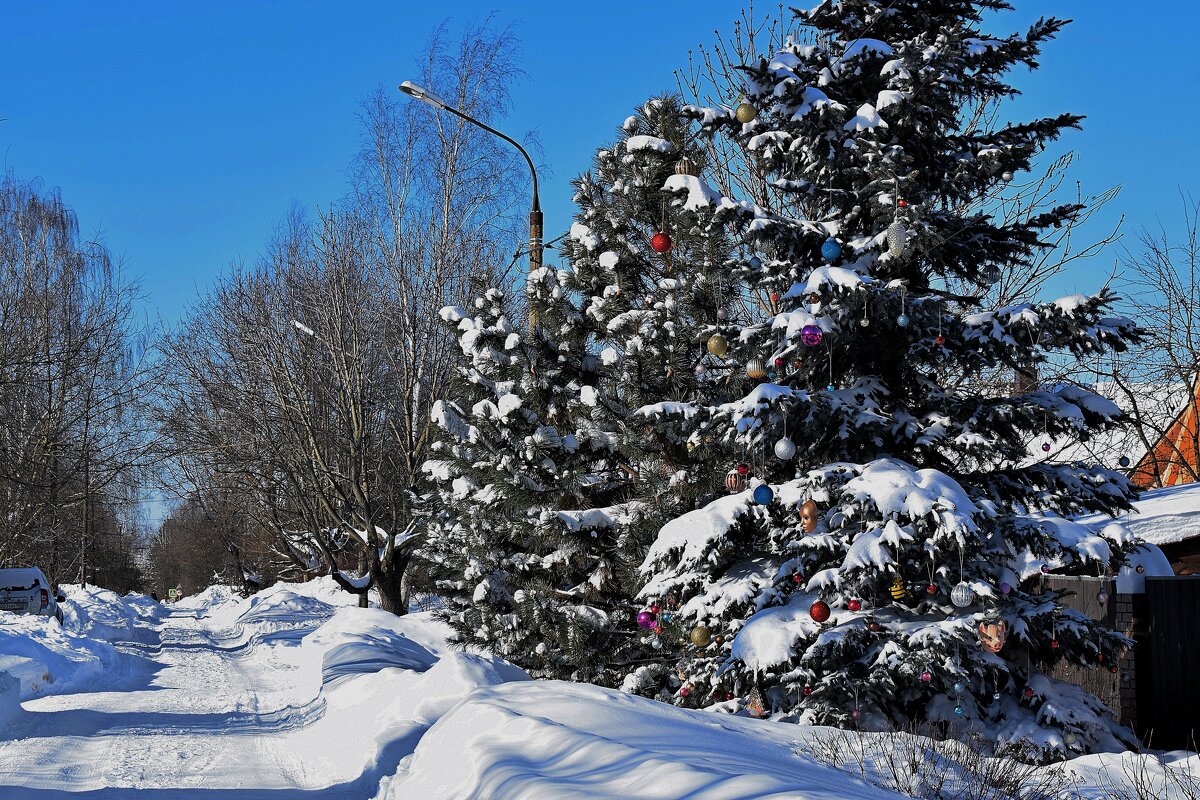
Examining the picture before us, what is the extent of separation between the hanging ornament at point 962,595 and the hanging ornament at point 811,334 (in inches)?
87.0

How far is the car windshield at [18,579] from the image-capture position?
22.7 meters

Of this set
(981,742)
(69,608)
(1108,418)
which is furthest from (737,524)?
(69,608)

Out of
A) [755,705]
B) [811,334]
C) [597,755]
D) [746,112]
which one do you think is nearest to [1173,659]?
[755,705]

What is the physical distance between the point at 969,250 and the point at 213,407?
19701mm

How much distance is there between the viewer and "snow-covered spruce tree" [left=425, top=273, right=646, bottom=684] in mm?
11602

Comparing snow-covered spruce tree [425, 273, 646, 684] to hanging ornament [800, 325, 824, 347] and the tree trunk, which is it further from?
the tree trunk

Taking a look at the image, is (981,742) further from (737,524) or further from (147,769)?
(147,769)

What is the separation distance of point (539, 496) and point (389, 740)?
518 centimetres

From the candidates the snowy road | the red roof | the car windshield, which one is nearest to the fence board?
the snowy road

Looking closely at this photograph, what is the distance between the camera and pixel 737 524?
8.22 m

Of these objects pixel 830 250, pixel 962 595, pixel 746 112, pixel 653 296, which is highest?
pixel 746 112

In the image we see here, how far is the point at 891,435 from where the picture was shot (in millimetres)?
8641

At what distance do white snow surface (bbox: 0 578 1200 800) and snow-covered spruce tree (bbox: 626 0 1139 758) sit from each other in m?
0.58

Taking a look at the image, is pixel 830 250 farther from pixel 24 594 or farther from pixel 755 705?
pixel 24 594
